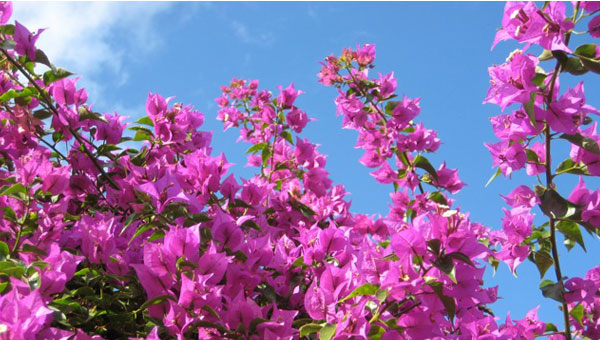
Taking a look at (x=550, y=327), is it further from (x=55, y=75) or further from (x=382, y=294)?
(x=55, y=75)

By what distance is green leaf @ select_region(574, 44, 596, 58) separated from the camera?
4.50 feet

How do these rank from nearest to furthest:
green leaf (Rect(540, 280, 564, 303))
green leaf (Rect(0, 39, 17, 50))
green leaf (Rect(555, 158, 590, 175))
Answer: green leaf (Rect(555, 158, 590, 175)) → green leaf (Rect(540, 280, 564, 303)) → green leaf (Rect(0, 39, 17, 50))

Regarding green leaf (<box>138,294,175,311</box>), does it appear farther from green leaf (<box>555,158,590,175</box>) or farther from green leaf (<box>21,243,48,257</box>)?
green leaf (<box>555,158,590,175</box>)

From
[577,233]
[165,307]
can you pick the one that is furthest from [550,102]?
[165,307]

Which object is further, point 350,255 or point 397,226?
point 350,255

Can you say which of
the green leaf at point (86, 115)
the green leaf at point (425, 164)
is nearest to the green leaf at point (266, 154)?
the green leaf at point (425, 164)

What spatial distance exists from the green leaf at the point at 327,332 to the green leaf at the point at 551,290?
0.87 meters

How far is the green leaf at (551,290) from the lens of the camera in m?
1.74

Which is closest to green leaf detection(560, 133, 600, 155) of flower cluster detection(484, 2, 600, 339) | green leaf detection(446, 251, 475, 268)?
flower cluster detection(484, 2, 600, 339)

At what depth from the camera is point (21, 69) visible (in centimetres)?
198

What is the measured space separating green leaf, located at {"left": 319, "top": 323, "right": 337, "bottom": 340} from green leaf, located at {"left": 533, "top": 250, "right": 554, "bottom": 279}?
868 millimetres

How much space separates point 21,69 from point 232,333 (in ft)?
4.28

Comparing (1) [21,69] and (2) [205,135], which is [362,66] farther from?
(1) [21,69]

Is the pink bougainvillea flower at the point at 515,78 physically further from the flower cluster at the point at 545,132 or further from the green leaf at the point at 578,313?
the green leaf at the point at 578,313
